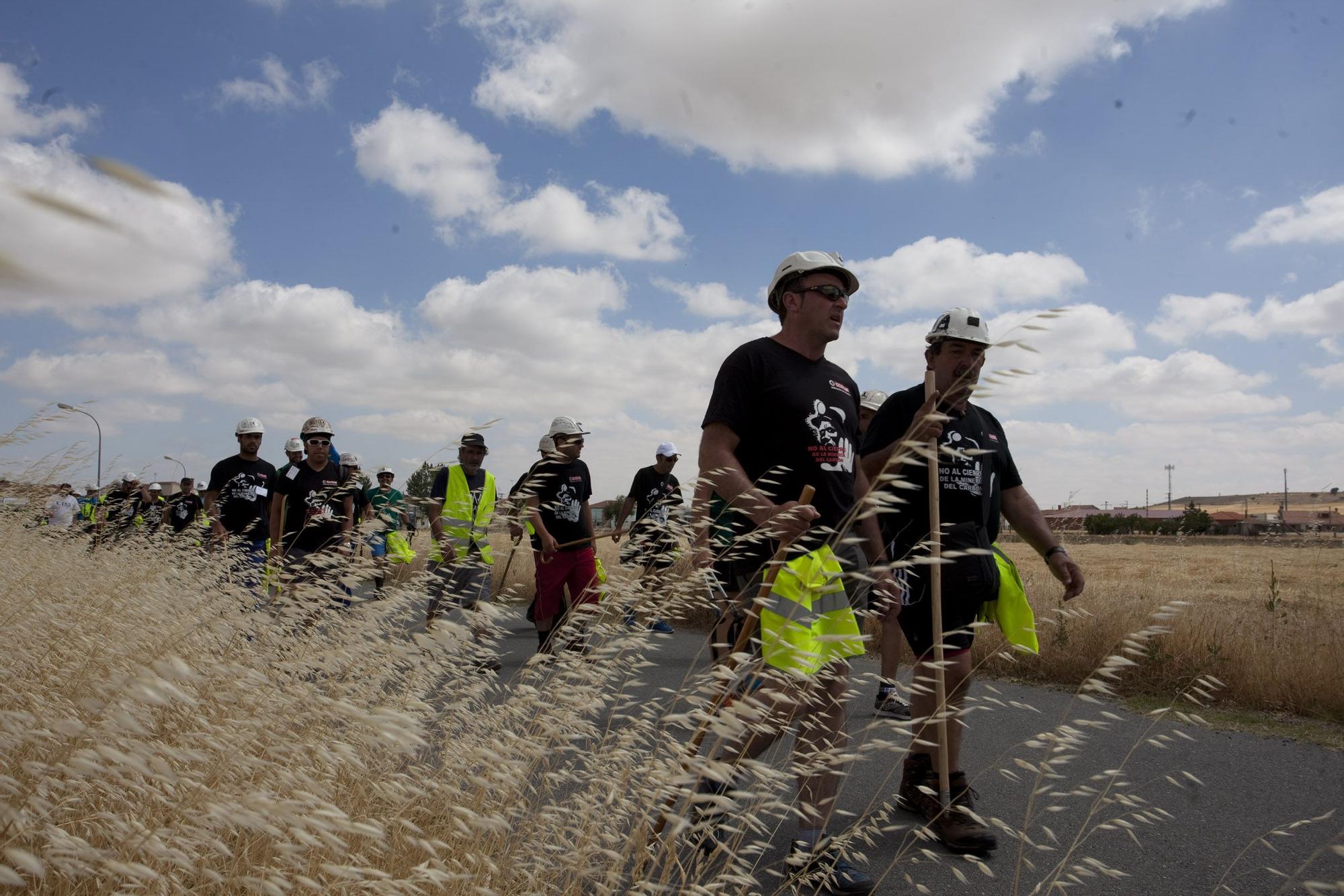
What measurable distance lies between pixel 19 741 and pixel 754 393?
7.87ft

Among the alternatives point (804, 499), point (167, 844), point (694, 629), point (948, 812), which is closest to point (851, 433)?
point (804, 499)

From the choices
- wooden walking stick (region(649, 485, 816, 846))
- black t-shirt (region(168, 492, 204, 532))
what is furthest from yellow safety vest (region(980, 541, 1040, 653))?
black t-shirt (region(168, 492, 204, 532))

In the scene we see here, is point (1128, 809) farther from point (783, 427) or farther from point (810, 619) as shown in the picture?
point (783, 427)

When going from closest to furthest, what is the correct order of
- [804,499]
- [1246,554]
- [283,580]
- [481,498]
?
[804,499] < [283,580] < [481,498] < [1246,554]

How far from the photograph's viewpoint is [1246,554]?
108 ft

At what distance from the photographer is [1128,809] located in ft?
13.2

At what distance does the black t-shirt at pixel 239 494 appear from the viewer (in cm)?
841

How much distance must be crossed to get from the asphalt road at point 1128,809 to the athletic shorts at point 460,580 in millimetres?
1222

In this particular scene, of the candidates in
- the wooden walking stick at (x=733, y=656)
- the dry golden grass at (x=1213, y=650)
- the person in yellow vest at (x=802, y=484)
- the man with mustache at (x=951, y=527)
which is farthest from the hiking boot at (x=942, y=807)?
the wooden walking stick at (x=733, y=656)


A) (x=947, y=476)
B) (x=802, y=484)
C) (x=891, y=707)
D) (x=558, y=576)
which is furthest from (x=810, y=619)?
(x=558, y=576)

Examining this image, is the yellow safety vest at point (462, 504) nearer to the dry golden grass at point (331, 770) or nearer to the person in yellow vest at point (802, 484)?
the dry golden grass at point (331, 770)

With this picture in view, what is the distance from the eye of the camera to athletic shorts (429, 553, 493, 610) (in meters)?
4.23

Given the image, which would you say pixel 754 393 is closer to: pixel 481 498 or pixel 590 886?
pixel 590 886

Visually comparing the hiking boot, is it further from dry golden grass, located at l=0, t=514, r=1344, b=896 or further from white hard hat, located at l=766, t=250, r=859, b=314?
white hard hat, located at l=766, t=250, r=859, b=314
